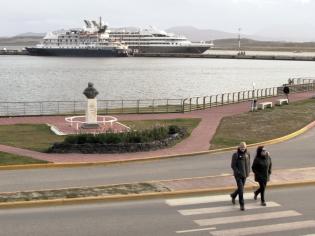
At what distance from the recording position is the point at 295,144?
17922 millimetres

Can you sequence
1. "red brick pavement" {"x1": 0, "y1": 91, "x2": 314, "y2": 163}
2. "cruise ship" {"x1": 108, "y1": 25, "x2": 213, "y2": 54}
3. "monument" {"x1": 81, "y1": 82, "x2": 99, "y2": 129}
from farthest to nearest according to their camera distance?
"cruise ship" {"x1": 108, "y1": 25, "x2": 213, "y2": 54} < "monument" {"x1": 81, "y1": 82, "x2": 99, "y2": 129} < "red brick pavement" {"x1": 0, "y1": 91, "x2": 314, "y2": 163}

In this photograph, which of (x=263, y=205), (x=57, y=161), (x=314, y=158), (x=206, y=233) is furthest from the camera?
(x=314, y=158)

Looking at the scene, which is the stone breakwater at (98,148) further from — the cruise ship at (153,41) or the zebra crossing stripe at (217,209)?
the cruise ship at (153,41)

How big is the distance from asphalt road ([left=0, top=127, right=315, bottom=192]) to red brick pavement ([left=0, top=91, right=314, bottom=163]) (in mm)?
894

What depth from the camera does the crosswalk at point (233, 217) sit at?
26.9ft

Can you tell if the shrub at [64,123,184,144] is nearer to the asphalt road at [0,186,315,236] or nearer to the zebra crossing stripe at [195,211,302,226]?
the asphalt road at [0,186,315,236]

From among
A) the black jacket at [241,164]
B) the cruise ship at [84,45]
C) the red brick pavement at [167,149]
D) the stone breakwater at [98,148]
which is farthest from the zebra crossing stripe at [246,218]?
the cruise ship at [84,45]

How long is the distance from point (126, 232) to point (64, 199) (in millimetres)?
2308

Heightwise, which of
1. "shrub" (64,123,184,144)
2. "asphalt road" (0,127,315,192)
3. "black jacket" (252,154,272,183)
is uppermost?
"black jacket" (252,154,272,183)

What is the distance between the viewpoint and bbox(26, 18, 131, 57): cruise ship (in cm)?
15288

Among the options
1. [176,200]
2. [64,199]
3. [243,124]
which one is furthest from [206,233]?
[243,124]

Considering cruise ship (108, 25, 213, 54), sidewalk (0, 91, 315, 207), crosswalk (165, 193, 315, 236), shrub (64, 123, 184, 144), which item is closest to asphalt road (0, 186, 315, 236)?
crosswalk (165, 193, 315, 236)

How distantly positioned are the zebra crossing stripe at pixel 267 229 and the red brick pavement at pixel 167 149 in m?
6.87

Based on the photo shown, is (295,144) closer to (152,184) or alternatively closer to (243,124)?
(243,124)
